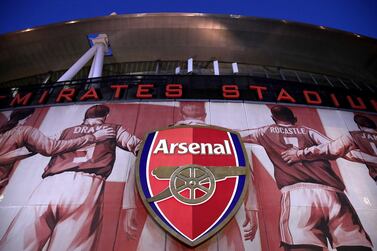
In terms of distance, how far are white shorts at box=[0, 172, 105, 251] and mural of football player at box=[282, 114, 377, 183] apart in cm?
709

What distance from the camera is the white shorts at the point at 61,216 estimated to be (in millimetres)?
8891

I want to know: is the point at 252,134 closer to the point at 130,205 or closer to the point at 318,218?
the point at 318,218

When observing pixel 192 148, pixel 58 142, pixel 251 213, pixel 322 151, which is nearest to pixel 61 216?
pixel 58 142

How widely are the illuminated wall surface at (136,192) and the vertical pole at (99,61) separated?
4.33 metres

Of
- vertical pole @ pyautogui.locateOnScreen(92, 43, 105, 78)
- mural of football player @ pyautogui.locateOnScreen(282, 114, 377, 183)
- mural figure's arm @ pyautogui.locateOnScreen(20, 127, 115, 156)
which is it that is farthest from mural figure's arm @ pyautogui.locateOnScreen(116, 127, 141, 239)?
vertical pole @ pyautogui.locateOnScreen(92, 43, 105, 78)

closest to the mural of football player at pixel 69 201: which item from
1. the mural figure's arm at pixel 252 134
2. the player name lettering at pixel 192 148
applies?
the player name lettering at pixel 192 148

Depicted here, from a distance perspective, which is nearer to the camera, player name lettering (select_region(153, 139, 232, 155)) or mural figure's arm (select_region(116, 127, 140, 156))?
player name lettering (select_region(153, 139, 232, 155))

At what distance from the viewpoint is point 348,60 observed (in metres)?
20.7

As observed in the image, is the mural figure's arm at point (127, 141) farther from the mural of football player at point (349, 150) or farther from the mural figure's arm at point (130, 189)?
the mural of football player at point (349, 150)

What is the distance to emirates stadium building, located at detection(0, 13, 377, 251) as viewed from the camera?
8961 mm

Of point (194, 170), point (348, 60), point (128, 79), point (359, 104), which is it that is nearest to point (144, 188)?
point (194, 170)

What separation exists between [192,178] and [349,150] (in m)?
6.64

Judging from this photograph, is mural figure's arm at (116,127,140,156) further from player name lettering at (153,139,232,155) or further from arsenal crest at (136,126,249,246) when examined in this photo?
player name lettering at (153,139,232,155)

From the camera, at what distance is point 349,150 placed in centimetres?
1181
